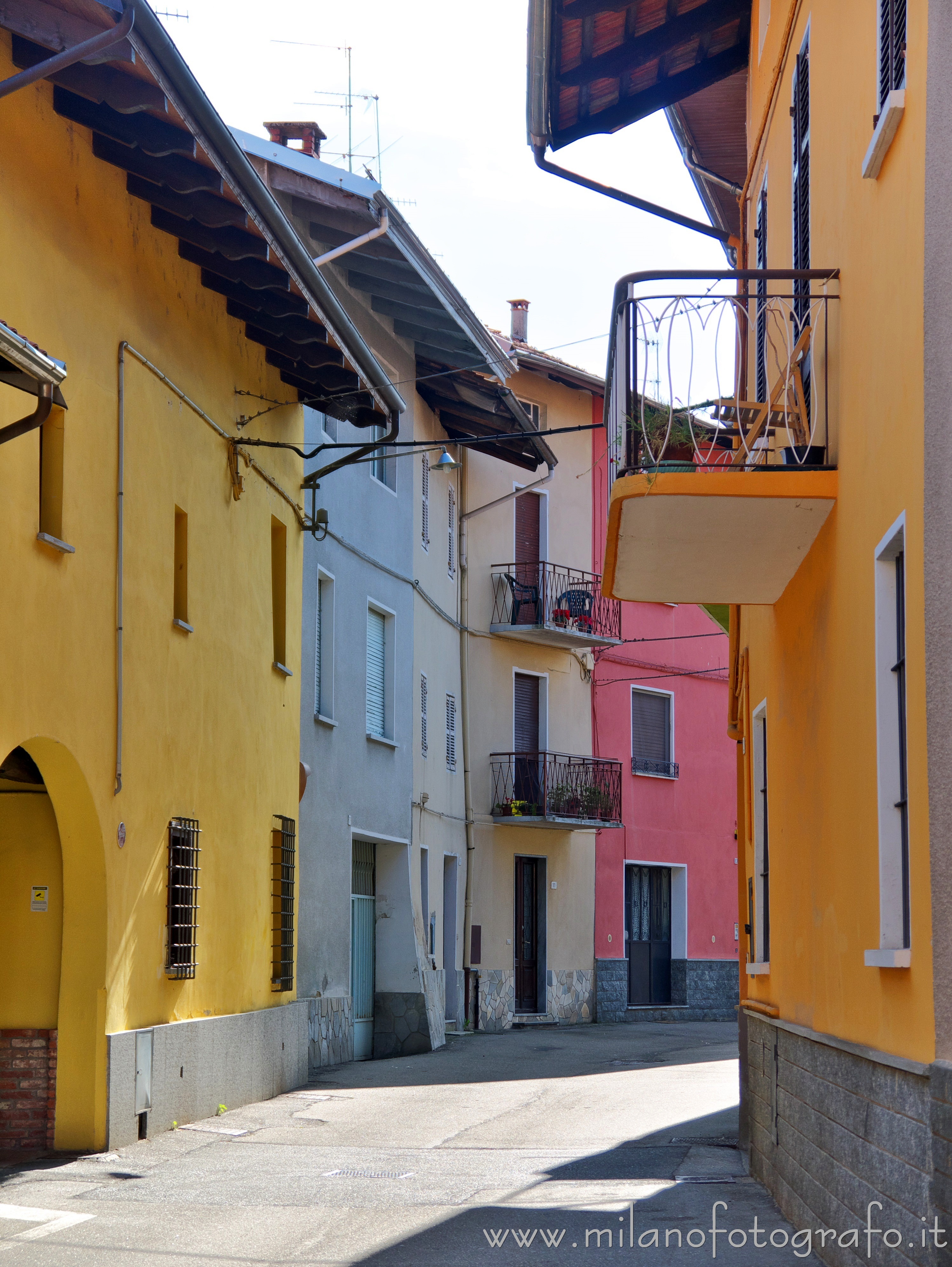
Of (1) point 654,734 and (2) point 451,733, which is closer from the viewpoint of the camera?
(2) point 451,733

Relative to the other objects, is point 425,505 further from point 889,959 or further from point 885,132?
point 889,959

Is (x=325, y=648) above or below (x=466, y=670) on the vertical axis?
below

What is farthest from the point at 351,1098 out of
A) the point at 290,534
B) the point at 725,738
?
the point at 725,738

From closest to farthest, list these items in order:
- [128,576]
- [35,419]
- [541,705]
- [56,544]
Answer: [35,419], [56,544], [128,576], [541,705]

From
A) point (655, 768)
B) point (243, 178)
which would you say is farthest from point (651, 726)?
point (243, 178)

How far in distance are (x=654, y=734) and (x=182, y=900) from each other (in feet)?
64.2

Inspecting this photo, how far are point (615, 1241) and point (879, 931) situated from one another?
2678mm

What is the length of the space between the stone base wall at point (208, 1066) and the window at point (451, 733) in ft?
30.6

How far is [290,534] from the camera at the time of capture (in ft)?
50.0

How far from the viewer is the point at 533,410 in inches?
1082

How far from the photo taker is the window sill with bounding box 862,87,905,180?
537 cm

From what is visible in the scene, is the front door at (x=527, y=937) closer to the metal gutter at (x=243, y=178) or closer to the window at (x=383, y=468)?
the window at (x=383, y=468)

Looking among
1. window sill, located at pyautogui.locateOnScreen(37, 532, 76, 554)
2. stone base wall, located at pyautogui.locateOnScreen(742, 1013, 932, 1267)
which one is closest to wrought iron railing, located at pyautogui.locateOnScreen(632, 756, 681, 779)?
stone base wall, located at pyautogui.locateOnScreen(742, 1013, 932, 1267)

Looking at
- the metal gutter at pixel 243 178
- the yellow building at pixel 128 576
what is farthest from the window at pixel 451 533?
the yellow building at pixel 128 576
